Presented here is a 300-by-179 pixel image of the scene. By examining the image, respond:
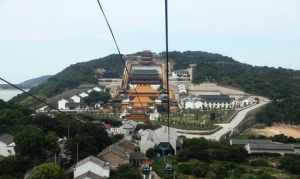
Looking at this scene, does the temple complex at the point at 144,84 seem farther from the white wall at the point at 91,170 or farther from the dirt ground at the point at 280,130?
the white wall at the point at 91,170

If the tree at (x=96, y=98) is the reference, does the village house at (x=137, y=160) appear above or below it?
below

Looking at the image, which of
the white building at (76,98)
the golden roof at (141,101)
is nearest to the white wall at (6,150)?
the golden roof at (141,101)

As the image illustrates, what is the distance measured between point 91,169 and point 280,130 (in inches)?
484

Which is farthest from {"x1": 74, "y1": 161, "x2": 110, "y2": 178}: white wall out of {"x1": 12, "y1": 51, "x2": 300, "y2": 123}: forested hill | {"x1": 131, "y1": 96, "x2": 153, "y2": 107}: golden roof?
{"x1": 12, "y1": 51, "x2": 300, "y2": 123}: forested hill

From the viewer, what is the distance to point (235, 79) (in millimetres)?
33031

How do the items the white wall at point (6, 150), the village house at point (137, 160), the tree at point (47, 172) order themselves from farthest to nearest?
the white wall at point (6, 150) → the village house at point (137, 160) → the tree at point (47, 172)

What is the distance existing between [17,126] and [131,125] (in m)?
5.14

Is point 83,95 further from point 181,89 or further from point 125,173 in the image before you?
point 125,173

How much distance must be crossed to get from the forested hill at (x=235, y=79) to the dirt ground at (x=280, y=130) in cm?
69

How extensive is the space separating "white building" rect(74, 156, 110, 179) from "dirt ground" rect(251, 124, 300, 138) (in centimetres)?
1042

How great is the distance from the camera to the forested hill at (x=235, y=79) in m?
23.7

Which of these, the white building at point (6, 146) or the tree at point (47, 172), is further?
the white building at point (6, 146)

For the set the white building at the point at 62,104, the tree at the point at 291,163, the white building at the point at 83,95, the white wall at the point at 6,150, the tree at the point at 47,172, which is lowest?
the tree at the point at 291,163

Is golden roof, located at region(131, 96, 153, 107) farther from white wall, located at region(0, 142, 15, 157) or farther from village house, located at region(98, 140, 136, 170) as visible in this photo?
village house, located at region(98, 140, 136, 170)
